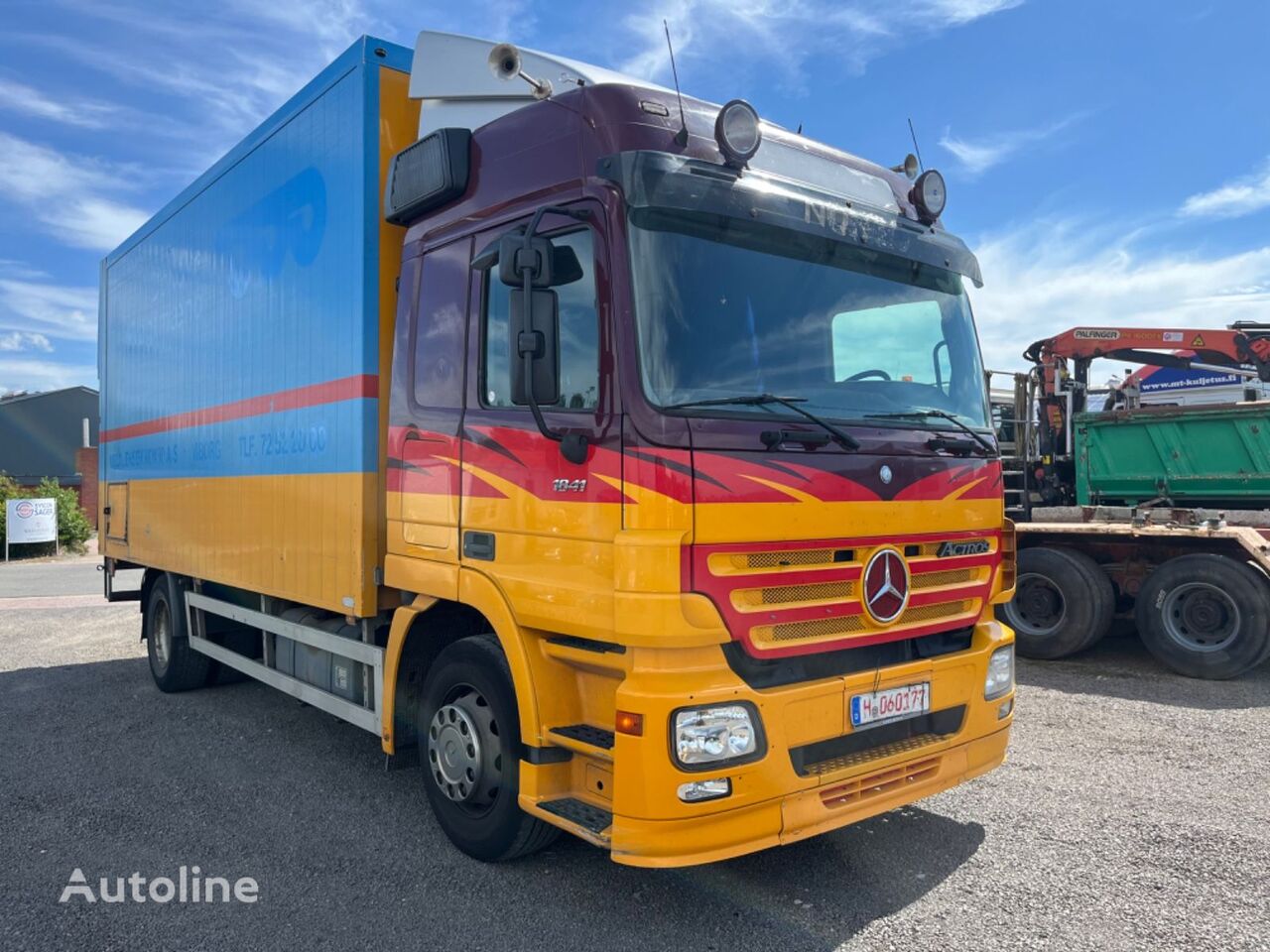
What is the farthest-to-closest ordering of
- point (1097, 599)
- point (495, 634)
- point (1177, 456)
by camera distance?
point (1177, 456) < point (1097, 599) < point (495, 634)

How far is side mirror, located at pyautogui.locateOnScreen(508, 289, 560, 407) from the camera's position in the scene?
3148 mm

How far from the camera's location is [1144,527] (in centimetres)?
730

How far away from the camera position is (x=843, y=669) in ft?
11.2

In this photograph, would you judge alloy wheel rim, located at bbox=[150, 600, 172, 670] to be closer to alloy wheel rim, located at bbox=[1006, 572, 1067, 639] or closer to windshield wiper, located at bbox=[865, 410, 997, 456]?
windshield wiper, located at bbox=[865, 410, 997, 456]

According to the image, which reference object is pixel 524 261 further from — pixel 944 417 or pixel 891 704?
pixel 891 704

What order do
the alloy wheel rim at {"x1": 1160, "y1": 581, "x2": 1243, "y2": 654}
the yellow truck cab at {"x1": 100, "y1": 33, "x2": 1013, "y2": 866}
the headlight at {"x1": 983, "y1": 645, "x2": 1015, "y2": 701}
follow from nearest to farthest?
the yellow truck cab at {"x1": 100, "y1": 33, "x2": 1013, "y2": 866}, the headlight at {"x1": 983, "y1": 645, "x2": 1015, "y2": 701}, the alloy wheel rim at {"x1": 1160, "y1": 581, "x2": 1243, "y2": 654}

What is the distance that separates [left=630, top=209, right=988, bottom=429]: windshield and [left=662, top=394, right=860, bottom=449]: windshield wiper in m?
0.02

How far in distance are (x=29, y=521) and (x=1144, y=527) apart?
21088mm

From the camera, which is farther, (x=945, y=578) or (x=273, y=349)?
(x=273, y=349)

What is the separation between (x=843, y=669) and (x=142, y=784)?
3.91 meters

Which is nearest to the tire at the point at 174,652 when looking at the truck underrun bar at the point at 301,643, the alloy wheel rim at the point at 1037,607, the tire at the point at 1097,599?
the truck underrun bar at the point at 301,643

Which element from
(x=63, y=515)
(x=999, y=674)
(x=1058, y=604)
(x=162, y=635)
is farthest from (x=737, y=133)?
(x=63, y=515)

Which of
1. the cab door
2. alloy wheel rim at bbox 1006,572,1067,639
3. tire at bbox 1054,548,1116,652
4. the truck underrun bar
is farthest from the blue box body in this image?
tire at bbox 1054,548,1116,652

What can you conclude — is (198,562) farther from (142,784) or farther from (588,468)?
(588,468)
